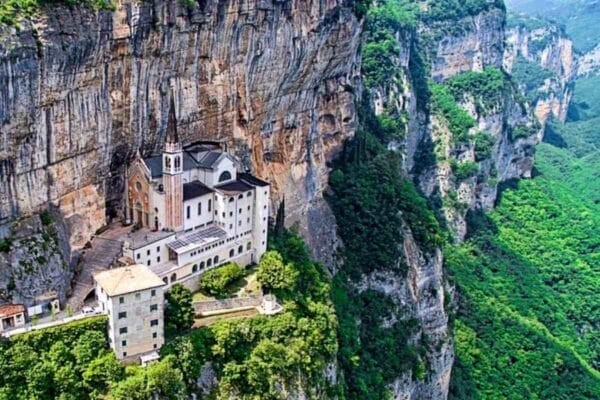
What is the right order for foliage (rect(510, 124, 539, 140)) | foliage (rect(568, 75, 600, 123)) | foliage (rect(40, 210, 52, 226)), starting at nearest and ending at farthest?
foliage (rect(40, 210, 52, 226))
foliage (rect(510, 124, 539, 140))
foliage (rect(568, 75, 600, 123))

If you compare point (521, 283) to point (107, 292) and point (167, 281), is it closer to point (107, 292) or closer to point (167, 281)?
point (167, 281)

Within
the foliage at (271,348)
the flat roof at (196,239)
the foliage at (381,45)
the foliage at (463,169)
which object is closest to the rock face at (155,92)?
the flat roof at (196,239)

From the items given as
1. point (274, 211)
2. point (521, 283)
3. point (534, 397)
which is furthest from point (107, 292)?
point (521, 283)

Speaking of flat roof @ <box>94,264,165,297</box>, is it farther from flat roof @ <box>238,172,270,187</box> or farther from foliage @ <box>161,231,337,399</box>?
flat roof @ <box>238,172,270,187</box>

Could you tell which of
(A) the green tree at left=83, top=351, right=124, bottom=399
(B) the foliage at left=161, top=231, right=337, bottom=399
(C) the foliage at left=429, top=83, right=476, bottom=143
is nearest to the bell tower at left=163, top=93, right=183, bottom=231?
(B) the foliage at left=161, top=231, right=337, bottom=399

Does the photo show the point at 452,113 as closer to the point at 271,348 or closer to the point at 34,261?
the point at 271,348
